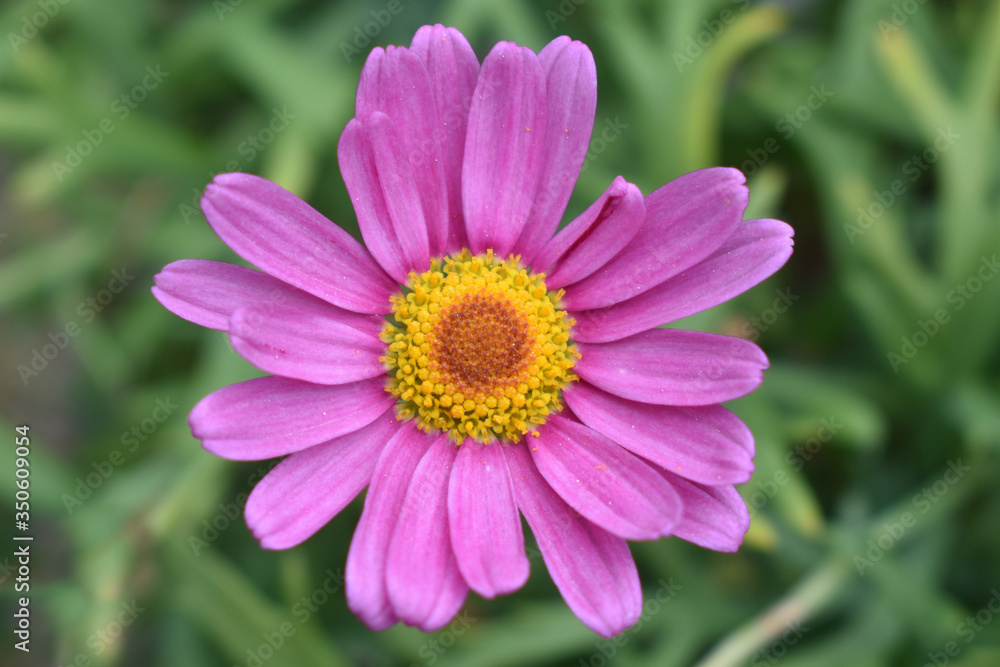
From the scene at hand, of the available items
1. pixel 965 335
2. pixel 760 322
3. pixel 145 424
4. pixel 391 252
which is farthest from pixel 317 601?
pixel 965 335

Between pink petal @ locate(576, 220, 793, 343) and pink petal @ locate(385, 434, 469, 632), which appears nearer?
pink petal @ locate(385, 434, 469, 632)

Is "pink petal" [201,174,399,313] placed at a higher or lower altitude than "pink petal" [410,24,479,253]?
lower

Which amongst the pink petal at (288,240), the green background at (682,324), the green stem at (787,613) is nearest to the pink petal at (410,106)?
the pink petal at (288,240)

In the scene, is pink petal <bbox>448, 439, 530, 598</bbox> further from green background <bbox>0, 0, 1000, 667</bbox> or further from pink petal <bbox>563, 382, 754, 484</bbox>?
green background <bbox>0, 0, 1000, 667</bbox>

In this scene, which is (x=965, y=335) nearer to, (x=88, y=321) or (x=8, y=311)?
(x=88, y=321)

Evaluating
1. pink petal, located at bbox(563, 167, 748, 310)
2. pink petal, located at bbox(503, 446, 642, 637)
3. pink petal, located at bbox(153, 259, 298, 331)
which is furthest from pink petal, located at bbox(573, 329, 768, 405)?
pink petal, located at bbox(153, 259, 298, 331)

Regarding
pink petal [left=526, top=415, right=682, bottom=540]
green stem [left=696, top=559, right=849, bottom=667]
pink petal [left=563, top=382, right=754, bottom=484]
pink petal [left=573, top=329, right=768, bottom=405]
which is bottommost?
green stem [left=696, top=559, right=849, bottom=667]

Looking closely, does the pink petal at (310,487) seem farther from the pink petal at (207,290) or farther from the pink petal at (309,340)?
the pink petal at (207,290)
